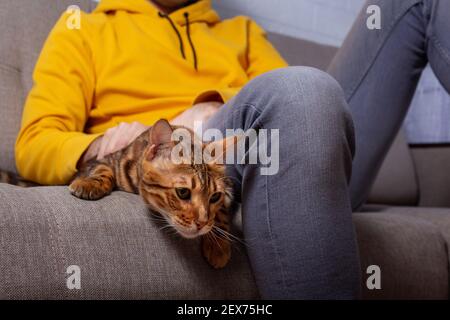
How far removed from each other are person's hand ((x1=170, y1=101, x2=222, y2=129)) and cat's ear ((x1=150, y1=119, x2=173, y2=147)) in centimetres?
24

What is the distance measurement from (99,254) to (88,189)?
12 centimetres

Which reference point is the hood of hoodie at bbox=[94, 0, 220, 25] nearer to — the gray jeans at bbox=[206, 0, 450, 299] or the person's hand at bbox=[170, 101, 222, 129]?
the person's hand at bbox=[170, 101, 222, 129]

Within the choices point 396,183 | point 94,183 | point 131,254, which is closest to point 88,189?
point 94,183

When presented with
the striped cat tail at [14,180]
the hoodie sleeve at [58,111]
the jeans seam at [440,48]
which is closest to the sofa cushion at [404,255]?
the jeans seam at [440,48]

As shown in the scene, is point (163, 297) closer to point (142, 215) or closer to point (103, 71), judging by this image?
point (142, 215)

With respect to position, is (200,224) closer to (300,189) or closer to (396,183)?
(300,189)

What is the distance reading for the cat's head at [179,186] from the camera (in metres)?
0.77

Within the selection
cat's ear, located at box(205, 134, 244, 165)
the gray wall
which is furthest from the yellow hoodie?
the gray wall

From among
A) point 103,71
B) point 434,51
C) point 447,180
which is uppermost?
point 434,51

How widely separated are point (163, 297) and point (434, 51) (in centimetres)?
72

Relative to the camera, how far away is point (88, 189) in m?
0.80

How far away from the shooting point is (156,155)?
798mm
